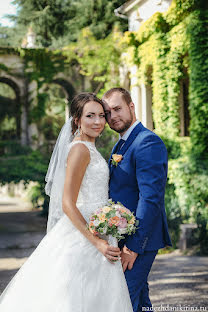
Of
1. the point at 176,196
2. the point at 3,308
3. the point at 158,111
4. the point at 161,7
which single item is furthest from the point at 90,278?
the point at 161,7

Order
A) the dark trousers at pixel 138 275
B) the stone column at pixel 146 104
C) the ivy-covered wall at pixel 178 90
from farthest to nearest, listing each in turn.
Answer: the stone column at pixel 146 104, the ivy-covered wall at pixel 178 90, the dark trousers at pixel 138 275

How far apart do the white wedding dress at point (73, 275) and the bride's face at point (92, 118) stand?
112 mm

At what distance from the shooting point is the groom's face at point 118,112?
268cm

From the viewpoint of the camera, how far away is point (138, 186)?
256 cm

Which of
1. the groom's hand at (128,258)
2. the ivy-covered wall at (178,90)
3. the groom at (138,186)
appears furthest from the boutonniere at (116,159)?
the ivy-covered wall at (178,90)

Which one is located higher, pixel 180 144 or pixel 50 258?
pixel 180 144

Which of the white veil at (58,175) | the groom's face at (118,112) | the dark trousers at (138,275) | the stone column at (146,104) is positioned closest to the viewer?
the dark trousers at (138,275)

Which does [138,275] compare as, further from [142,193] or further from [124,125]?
[124,125]

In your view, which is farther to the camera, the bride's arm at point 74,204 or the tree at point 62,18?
the tree at point 62,18

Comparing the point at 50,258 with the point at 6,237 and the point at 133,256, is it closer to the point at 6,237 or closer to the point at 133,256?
the point at 133,256

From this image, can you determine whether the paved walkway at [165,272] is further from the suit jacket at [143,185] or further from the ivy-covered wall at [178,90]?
the suit jacket at [143,185]

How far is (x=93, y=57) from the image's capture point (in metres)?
12.9

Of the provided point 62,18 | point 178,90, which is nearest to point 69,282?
point 178,90

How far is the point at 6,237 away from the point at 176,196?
4031 mm
